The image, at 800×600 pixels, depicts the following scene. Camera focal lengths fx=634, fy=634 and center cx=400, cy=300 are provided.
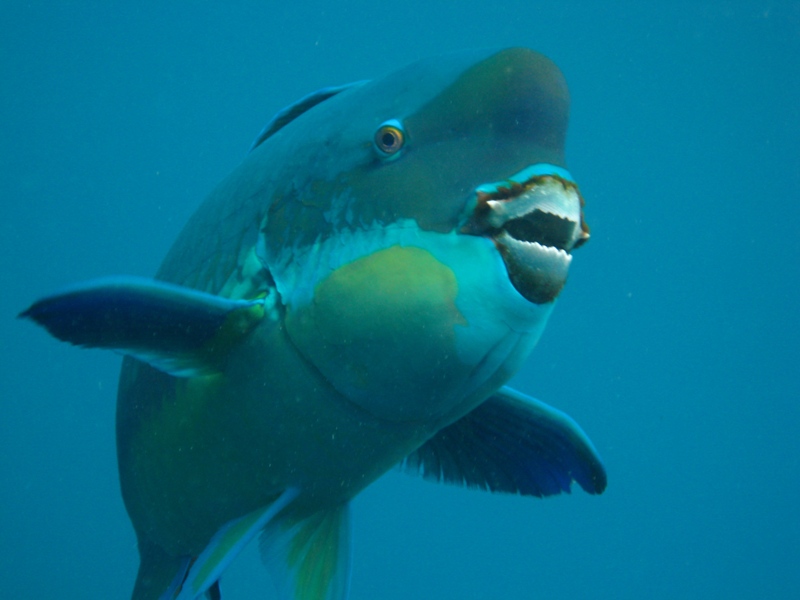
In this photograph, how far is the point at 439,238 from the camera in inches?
50.9

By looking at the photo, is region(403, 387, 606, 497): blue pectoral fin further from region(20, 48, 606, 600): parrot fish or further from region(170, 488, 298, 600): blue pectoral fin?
region(170, 488, 298, 600): blue pectoral fin

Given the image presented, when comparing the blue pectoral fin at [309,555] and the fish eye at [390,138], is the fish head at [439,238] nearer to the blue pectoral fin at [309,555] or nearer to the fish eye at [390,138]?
the fish eye at [390,138]

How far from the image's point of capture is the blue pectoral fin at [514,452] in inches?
88.8

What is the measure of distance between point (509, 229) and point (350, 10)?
31547mm

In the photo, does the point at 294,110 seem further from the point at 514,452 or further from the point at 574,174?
the point at 574,174

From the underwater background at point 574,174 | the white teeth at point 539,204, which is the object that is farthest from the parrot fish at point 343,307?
the underwater background at point 574,174

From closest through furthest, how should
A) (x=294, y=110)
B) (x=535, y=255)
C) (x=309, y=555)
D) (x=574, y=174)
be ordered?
(x=535, y=255), (x=309, y=555), (x=294, y=110), (x=574, y=174)

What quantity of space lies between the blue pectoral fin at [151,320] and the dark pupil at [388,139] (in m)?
0.51

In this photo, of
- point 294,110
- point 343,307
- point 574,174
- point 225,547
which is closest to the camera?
point 343,307

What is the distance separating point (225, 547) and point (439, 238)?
1195 millimetres

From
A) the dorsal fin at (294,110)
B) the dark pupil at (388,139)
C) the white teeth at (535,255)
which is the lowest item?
the white teeth at (535,255)

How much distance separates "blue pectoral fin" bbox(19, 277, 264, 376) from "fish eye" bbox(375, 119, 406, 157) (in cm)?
50

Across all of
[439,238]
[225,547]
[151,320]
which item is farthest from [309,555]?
[439,238]

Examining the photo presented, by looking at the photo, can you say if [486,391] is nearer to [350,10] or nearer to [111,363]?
[350,10]
